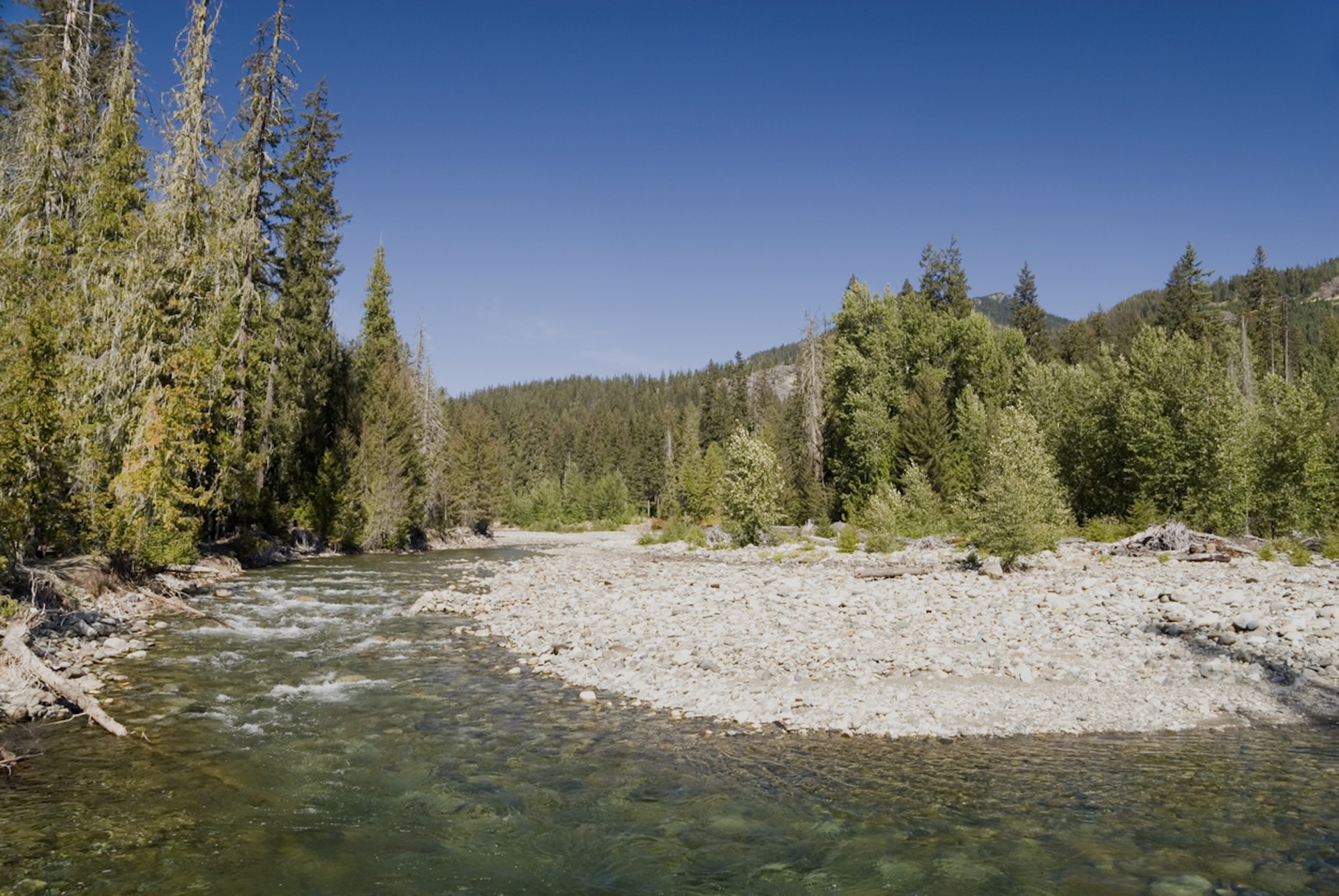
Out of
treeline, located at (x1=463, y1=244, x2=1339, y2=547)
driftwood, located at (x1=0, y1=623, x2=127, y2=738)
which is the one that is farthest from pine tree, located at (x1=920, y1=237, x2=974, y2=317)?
driftwood, located at (x1=0, y1=623, x2=127, y2=738)

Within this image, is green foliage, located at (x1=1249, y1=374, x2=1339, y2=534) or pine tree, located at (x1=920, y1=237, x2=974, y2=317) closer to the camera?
green foliage, located at (x1=1249, y1=374, x2=1339, y2=534)

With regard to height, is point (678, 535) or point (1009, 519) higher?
point (1009, 519)

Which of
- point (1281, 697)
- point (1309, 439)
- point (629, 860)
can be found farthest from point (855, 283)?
point (629, 860)

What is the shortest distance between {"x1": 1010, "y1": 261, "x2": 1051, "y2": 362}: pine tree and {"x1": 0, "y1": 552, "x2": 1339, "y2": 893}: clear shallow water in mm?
57456

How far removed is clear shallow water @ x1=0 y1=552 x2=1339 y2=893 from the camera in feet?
18.6

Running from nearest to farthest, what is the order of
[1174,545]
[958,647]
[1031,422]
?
[958,647] < [1174,545] < [1031,422]

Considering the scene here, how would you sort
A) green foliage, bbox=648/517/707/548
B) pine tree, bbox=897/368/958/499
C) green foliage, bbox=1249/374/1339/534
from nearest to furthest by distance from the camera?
green foliage, bbox=1249/374/1339/534
pine tree, bbox=897/368/958/499
green foliage, bbox=648/517/707/548

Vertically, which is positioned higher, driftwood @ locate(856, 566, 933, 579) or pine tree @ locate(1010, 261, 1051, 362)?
pine tree @ locate(1010, 261, 1051, 362)

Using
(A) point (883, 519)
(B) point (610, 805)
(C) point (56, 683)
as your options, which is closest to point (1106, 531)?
(A) point (883, 519)

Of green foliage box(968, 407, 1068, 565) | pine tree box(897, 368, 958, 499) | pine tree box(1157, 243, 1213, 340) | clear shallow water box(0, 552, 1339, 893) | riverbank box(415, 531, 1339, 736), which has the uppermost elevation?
pine tree box(1157, 243, 1213, 340)

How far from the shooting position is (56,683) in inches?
356

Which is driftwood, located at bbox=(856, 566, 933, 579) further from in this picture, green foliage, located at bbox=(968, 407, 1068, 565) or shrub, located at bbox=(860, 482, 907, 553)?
shrub, located at bbox=(860, 482, 907, 553)

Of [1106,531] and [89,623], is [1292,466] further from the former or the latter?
[89,623]

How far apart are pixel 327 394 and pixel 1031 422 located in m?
31.2
